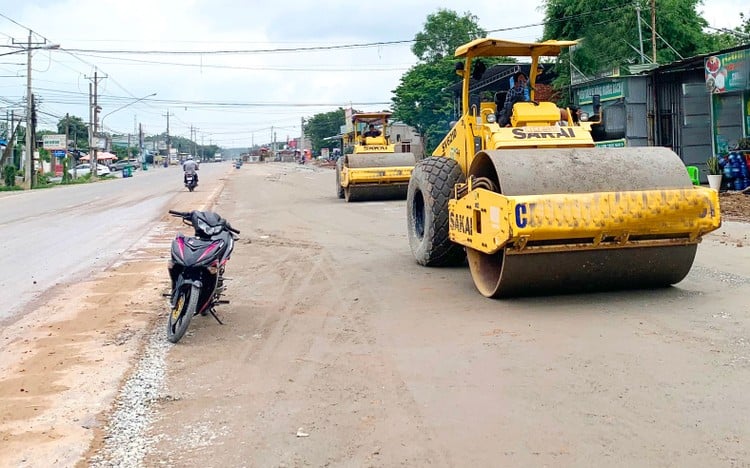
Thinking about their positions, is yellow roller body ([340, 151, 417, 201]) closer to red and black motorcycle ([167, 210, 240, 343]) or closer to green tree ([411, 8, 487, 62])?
red and black motorcycle ([167, 210, 240, 343])

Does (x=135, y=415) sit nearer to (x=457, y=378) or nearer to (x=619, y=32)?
(x=457, y=378)

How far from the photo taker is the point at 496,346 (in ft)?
19.4

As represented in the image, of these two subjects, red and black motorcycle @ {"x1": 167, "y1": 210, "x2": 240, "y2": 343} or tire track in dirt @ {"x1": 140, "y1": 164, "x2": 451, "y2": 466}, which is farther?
red and black motorcycle @ {"x1": 167, "y1": 210, "x2": 240, "y2": 343}

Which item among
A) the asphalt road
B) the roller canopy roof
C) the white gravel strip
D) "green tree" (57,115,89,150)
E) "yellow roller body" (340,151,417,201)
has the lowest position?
the white gravel strip

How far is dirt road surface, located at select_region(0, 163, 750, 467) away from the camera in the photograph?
403 cm

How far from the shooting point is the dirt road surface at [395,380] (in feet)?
13.2

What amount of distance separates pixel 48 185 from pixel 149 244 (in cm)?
4097

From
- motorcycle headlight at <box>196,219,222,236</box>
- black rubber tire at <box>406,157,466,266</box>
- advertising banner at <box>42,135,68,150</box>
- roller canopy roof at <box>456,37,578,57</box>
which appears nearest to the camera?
motorcycle headlight at <box>196,219,222,236</box>

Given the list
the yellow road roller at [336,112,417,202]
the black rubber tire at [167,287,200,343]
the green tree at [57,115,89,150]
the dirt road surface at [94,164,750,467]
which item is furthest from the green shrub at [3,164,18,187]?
the green tree at [57,115,89,150]

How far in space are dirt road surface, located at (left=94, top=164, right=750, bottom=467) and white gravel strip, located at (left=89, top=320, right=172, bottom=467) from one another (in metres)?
0.07

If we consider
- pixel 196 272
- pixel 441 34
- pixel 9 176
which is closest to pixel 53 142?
pixel 9 176

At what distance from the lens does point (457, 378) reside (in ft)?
17.0

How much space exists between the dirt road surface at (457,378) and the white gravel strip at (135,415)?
0.07 m

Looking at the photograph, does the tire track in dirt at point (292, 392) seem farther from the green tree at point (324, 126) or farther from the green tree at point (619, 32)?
the green tree at point (324, 126)
